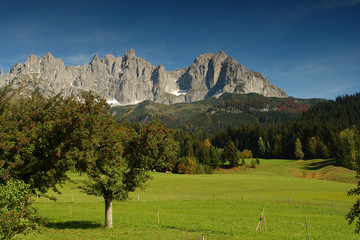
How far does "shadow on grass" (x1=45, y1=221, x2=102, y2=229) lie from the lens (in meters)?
26.1

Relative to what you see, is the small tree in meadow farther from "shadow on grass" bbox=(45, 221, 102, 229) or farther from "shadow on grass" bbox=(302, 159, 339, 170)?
"shadow on grass" bbox=(45, 221, 102, 229)

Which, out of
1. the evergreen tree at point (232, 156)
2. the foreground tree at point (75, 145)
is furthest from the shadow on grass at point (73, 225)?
the evergreen tree at point (232, 156)

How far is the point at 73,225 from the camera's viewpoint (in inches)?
1070

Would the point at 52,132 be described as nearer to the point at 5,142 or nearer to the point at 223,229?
the point at 5,142

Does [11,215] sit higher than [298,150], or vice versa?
[298,150]

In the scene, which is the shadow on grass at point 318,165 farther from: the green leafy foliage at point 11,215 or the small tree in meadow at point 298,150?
the green leafy foliage at point 11,215

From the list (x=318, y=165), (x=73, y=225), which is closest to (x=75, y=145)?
(x=73, y=225)

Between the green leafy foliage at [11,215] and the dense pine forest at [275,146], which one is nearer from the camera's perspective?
the green leafy foliage at [11,215]

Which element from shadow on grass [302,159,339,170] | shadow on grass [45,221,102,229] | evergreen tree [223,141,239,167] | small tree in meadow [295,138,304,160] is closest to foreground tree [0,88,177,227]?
shadow on grass [45,221,102,229]

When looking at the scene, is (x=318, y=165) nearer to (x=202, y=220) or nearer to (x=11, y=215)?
(x=202, y=220)

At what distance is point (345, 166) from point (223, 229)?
103982 mm

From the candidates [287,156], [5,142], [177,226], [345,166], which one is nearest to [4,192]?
[5,142]

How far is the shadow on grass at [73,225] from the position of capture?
26.1 m

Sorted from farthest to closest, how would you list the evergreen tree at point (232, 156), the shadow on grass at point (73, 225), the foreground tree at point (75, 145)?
the evergreen tree at point (232, 156) → the shadow on grass at point (73, 225) → the foreground tree at point (75, 145)
